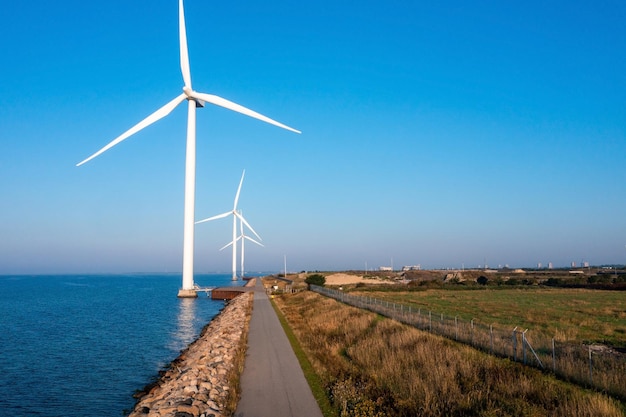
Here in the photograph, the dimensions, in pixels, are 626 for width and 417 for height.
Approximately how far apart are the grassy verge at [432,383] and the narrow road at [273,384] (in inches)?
28.0

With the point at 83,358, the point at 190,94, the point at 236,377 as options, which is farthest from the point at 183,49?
the point at 236,377

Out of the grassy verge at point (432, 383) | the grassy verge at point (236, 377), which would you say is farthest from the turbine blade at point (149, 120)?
the grassy verge at point (432, 383)

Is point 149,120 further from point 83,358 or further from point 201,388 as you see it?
point 201,388

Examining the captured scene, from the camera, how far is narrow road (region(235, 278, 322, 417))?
41.6 ft

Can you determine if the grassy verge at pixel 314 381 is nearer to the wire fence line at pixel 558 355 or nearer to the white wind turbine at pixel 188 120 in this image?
the wire fence line at pixel 558 355

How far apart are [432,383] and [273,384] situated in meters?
5.01

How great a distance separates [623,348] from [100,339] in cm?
3227

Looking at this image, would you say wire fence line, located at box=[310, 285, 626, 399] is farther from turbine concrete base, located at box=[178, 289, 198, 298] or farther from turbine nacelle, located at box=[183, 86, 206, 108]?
turbine concrete base, located at box=[178, 289, 198, 298]

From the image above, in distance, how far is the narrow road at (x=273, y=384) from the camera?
12.7m

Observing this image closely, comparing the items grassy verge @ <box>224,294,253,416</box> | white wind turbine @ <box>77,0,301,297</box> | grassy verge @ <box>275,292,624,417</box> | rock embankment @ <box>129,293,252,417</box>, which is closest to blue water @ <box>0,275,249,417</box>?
rock embankment @ <box>129,293,252,417</box>

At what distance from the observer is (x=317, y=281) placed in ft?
258

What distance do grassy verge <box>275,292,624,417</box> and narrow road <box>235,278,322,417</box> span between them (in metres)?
0.71

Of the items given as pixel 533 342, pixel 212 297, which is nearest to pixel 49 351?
pixel 533 342

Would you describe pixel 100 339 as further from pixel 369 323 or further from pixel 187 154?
pixel 187 154
